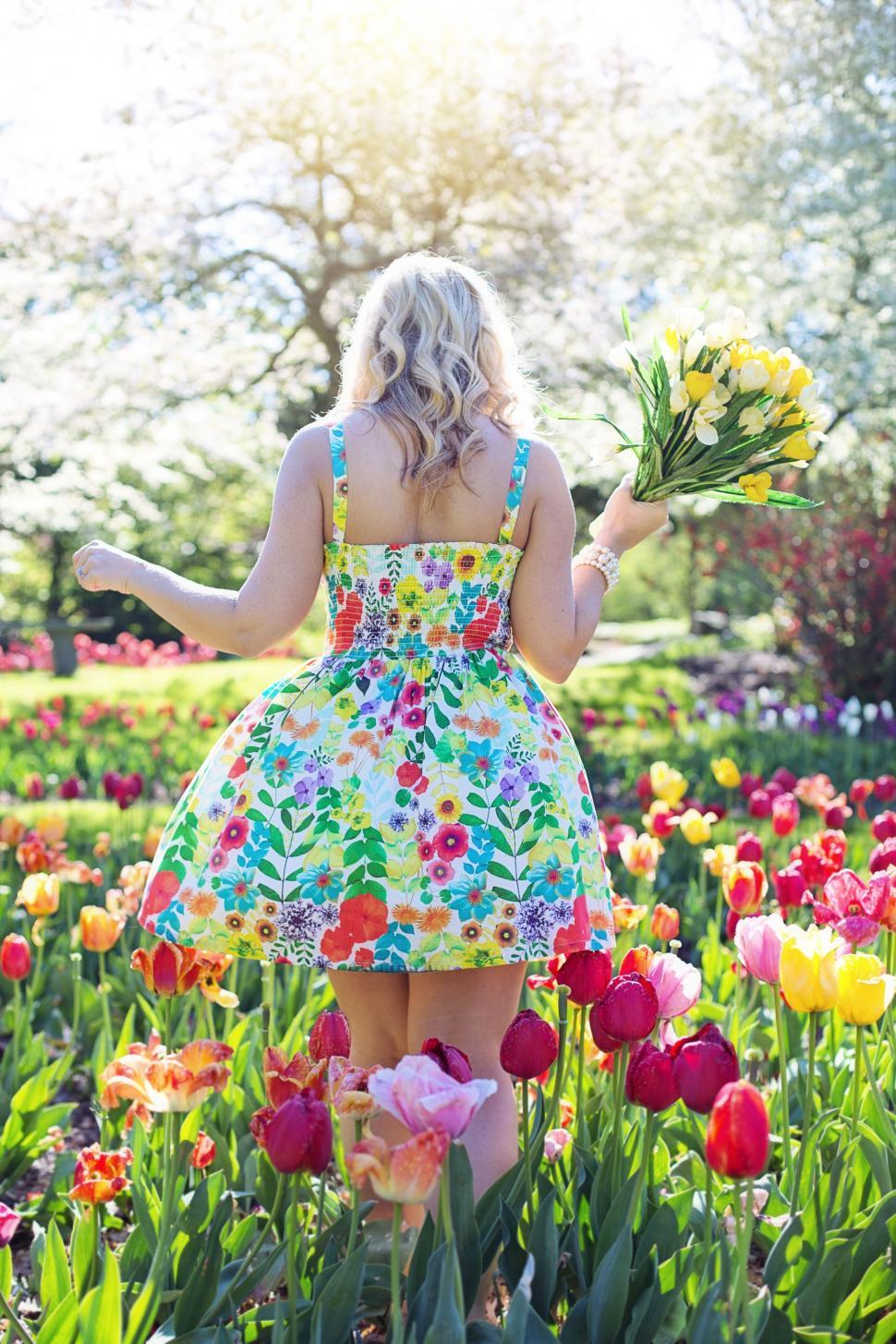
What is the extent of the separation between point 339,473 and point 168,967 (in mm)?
805

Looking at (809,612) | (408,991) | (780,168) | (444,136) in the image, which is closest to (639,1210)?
(408,991)

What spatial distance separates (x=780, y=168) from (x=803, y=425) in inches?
411

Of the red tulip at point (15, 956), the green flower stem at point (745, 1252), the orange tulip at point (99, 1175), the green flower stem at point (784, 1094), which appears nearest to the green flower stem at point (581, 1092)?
the green flower stem at point (784, 1094)

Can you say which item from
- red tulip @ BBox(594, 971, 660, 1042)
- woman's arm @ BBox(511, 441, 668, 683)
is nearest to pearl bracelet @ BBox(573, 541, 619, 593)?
woman's arm @ BBox(511, 441, 668, 683)

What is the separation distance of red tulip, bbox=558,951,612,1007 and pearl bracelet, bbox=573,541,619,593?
0.70 m

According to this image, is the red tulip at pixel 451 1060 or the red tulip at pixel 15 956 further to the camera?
the red tulip at pixel 15 956

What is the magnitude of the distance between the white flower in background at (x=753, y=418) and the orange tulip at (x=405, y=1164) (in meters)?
1.29

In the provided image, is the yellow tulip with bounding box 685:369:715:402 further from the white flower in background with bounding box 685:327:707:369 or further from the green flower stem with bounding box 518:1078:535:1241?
the green flower stem with bounding box 518:1078:535:1241

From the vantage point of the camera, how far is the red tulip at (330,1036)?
67.5 inches

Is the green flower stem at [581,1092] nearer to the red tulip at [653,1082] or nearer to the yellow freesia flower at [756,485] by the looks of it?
the red tulip at [653,1082]

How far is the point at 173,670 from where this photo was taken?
12023 mm

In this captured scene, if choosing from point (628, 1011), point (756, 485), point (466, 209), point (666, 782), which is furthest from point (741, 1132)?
point (466, 209)

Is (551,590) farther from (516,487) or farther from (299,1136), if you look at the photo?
(299,1136)

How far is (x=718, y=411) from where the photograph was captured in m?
2.09
